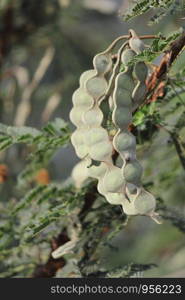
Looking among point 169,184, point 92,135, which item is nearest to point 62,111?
point 169,184

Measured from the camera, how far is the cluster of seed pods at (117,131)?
114 cm

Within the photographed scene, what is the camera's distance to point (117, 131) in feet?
3.83

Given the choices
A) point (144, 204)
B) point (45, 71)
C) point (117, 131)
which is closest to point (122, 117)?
point (117, 131)

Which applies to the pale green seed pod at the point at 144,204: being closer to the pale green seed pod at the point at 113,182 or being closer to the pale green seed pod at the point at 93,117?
the pale green seed pod at the point at 113,182

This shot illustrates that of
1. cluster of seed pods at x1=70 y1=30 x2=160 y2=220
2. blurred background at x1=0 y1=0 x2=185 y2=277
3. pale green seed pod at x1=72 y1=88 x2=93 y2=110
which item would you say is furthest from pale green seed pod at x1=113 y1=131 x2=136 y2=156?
blurred background at x1=0 y1=0 x2=185 y2=277

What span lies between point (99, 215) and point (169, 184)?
23cm

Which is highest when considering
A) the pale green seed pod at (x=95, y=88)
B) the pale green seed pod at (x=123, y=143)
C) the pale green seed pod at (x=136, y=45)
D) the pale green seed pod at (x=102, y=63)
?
the pale green seed pod at (x=102, y=63)

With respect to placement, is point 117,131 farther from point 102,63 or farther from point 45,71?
point 45,71

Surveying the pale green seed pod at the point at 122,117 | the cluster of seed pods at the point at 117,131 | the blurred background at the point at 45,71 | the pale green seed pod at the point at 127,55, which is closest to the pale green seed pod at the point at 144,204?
the cluster of seed pods at the point at 117,131

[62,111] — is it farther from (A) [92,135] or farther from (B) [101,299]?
(A) [92,135]

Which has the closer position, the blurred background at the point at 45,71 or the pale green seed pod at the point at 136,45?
the pale green seed pod at the point at 136,45

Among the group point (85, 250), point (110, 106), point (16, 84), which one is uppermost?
point (16, 84)

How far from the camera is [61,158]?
153 inches

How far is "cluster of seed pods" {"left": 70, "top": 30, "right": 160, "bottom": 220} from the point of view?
114cm
